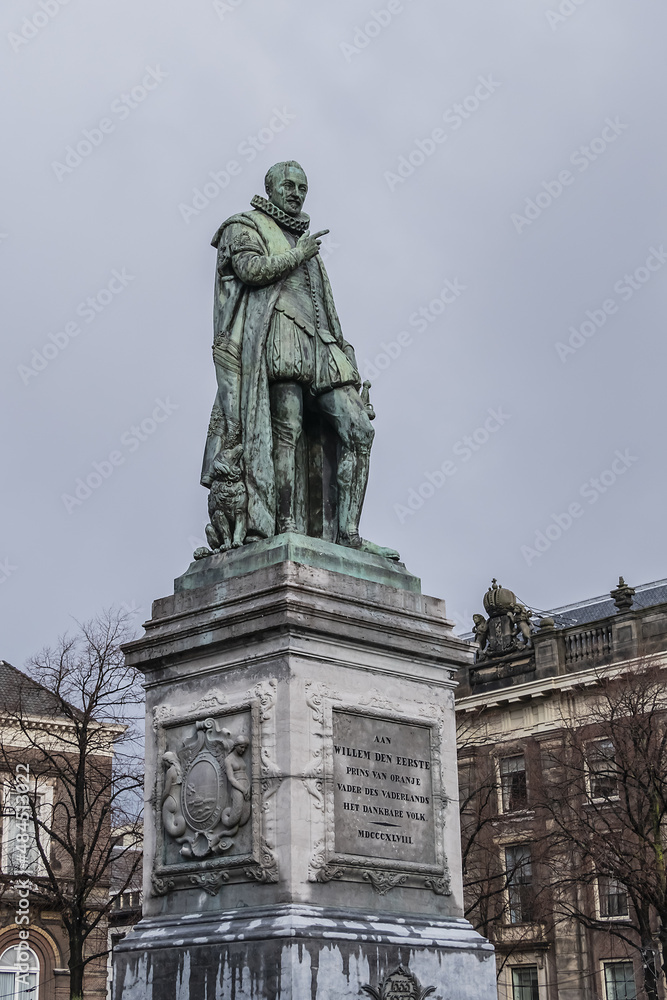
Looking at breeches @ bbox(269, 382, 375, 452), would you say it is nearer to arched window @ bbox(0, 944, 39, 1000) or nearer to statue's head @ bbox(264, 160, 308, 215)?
statue's head @ bbox(264, 160, 308, 215)

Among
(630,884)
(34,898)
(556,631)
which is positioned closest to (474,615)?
(556,631)

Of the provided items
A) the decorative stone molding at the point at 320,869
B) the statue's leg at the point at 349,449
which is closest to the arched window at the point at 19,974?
the statue's leg at the point at 349,449

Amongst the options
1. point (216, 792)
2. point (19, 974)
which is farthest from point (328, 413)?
point (19, 974)

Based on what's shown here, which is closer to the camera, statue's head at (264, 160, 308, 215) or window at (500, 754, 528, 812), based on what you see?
statue's head at (264, 160, 308, 215)

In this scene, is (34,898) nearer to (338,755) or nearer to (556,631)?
A: (556,631)

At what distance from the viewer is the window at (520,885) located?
3904cm

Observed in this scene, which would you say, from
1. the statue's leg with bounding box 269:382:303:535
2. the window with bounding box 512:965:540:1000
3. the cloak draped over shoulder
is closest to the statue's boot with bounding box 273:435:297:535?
the statue's leg with bounding box 269:382:303:535

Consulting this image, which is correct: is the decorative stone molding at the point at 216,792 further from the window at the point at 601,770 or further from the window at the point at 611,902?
the window at the point at 611,902

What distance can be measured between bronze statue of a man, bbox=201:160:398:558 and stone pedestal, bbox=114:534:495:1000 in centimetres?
60

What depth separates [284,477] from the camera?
11.5m

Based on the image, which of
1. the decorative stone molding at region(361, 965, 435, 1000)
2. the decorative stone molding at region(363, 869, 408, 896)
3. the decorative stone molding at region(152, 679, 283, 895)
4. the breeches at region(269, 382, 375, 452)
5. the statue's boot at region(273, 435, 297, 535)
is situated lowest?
the decorative stone molding at region(361, 965, 435, 1000)

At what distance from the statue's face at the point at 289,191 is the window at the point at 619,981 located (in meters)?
36.6

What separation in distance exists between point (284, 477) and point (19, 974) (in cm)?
3587

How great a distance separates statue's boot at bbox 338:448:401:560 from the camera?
37.9ft
